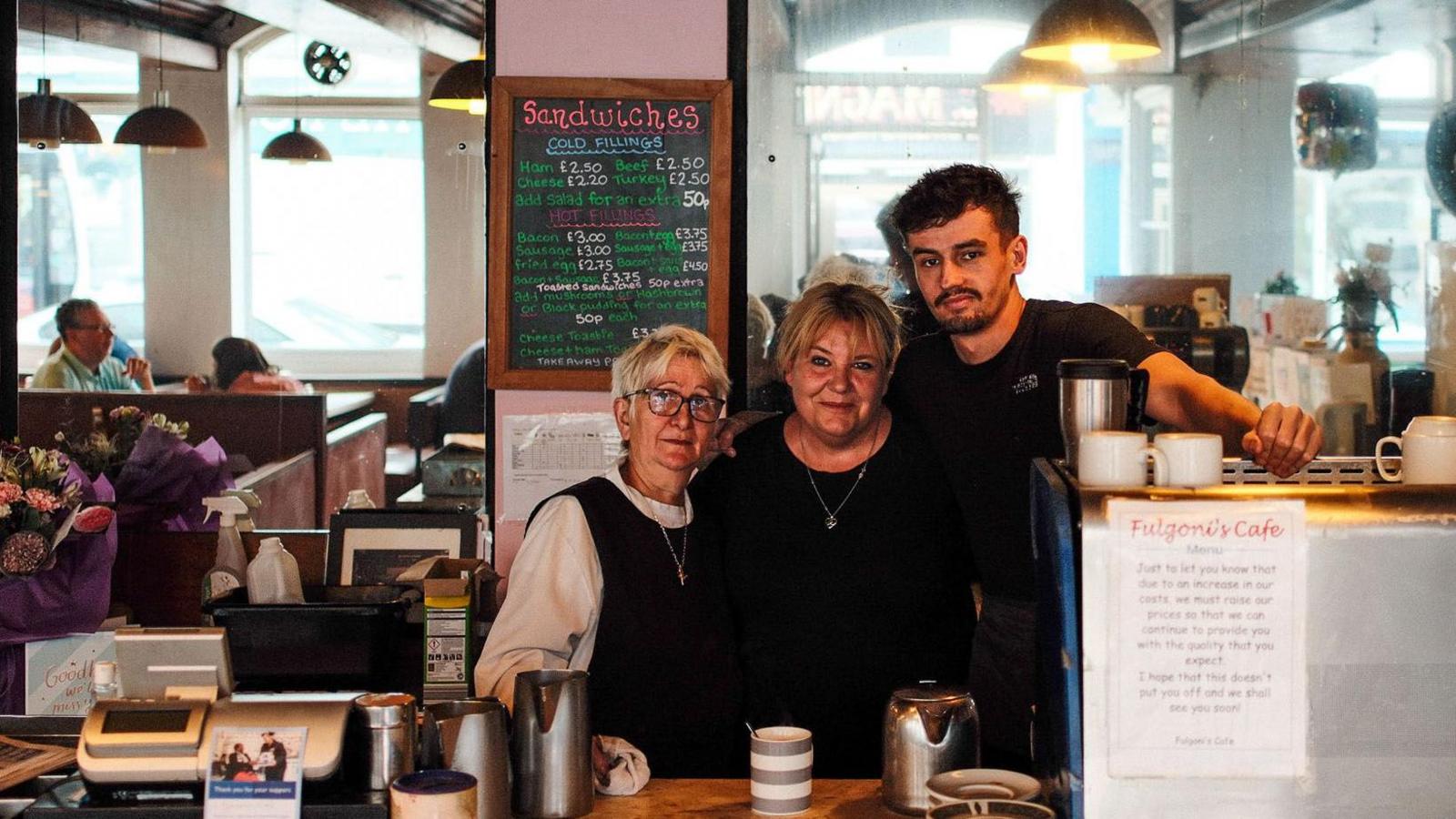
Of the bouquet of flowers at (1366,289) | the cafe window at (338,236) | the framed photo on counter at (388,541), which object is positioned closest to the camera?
the framed photo on counter at (388,541)

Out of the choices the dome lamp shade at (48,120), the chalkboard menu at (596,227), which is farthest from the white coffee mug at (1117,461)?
the dome lamp shade at (48,120)

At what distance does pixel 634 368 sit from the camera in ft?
8.64

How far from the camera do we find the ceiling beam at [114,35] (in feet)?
12.4

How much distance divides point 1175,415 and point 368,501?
78.1 inches

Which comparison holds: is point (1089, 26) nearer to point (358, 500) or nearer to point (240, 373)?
point (358, 500)

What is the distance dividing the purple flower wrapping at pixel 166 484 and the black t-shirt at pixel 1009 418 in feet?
6.09

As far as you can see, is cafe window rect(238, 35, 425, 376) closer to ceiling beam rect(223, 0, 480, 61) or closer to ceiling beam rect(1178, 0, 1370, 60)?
ceiling beam rect(223, 0, 480, 61)

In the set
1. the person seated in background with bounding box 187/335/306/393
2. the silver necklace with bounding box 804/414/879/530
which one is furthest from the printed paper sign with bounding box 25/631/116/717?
the silver necklace with bounding box 804/414/879/530

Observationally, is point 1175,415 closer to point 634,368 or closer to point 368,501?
point 634,368

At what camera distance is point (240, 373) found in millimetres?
3787

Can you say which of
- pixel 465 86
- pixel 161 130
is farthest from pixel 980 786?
pixel 161 130

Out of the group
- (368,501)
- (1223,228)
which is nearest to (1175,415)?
(1223,228)

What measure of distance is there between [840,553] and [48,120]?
8.24ft

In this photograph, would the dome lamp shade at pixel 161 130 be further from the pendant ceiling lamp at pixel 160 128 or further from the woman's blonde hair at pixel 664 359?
the woman's blonde hair at pixel 664 359
